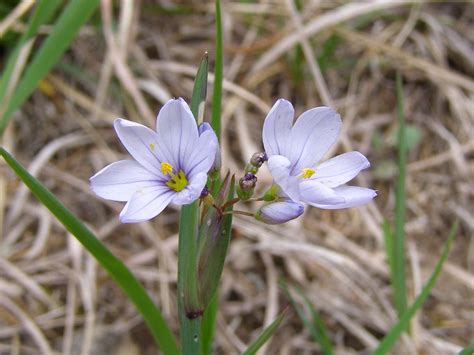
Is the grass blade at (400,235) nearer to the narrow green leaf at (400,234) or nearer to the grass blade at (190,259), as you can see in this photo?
the narrow green leaf at (400,234)

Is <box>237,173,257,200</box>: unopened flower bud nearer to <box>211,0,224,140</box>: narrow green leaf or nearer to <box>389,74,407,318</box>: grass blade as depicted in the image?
<box>211,0,224,140</box>: narrow green leaf

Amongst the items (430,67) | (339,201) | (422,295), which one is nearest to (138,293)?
(339,201)

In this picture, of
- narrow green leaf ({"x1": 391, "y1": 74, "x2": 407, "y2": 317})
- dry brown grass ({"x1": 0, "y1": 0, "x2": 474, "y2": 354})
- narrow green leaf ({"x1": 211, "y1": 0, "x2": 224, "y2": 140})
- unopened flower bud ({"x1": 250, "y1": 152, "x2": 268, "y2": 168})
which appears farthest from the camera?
dry brown grass ({"x1": 0, "y1": 0, "x2": 474, "y2": 354})

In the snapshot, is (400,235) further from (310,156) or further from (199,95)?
(199,95)

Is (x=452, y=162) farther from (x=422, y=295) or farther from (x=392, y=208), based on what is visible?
(x=422, y=295)

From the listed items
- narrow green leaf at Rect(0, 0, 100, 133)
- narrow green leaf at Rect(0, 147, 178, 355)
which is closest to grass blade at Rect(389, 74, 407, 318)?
narrow green leaf at Rect(0, 147, 178, 355)

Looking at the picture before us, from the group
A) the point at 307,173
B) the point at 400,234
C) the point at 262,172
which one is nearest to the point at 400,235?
the point at 400,234
